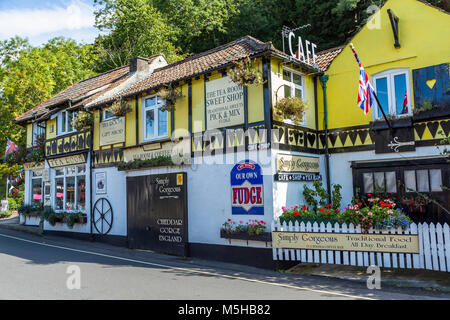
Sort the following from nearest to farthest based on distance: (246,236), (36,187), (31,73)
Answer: (246,236) → (36,187) → (31,73)

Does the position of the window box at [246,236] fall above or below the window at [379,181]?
below

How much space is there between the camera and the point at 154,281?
28.5 feet

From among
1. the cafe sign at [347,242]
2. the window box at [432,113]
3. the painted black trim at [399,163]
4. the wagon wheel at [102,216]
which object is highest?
the window box at [432,113]

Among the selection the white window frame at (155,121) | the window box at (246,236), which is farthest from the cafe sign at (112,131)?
the window box at (246,236)

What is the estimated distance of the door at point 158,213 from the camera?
12.6 metres

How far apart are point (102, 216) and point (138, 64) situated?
7.61 metres

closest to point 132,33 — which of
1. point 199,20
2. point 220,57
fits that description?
point 199,20

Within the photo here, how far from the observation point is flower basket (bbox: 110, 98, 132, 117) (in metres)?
14.9

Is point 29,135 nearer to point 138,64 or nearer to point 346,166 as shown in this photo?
point 138,64

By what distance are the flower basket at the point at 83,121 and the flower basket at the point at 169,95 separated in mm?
4823

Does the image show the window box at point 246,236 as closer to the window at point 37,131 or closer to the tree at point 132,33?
the window at point 37,131

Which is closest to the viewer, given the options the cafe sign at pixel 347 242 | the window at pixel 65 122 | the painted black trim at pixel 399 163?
the cafe sign at pixel 347 242

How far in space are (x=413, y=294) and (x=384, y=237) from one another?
148 cm

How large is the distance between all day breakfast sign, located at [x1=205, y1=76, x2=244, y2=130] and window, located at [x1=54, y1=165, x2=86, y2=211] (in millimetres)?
7895
